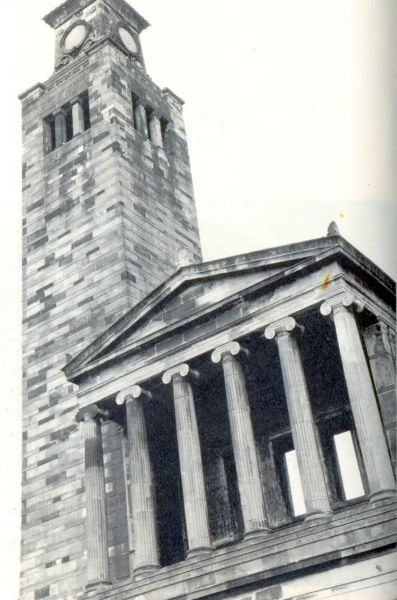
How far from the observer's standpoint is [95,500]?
2355 centimetres

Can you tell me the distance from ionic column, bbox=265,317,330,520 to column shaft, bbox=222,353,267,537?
1.22m

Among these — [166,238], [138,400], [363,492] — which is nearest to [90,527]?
[138,400]

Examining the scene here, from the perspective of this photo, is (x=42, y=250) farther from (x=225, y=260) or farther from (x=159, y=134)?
(x=225, y=260)

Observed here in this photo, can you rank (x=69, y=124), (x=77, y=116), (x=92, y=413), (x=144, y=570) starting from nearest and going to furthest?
(x=144, y=570) < (x=92, y=413) < (x=77, y=116) < (x=69, y=124)

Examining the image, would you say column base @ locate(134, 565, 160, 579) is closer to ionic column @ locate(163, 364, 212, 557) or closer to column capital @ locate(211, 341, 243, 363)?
ionic column @ locate(163, 364, 212, 557)

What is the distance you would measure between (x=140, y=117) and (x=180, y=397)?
14.8 meters

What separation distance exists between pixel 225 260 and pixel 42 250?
36.3ft

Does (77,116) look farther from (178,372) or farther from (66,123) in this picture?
(178,372)

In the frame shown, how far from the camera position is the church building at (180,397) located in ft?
→ 65.7

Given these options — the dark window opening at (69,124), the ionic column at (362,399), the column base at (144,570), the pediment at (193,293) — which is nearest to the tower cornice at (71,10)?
the dark window opening at (69,124)

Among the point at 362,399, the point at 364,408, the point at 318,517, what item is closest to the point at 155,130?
the point at 362,399

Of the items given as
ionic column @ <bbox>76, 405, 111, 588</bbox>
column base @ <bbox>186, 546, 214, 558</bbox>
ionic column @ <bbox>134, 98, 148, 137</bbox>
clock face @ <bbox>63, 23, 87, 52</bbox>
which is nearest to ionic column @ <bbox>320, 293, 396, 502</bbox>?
column base @ <bbox>186, 546, 214, 558</bbox>

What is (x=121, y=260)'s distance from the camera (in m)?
29.7

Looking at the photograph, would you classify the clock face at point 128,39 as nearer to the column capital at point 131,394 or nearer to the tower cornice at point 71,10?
the tower cornice at point 71,10
